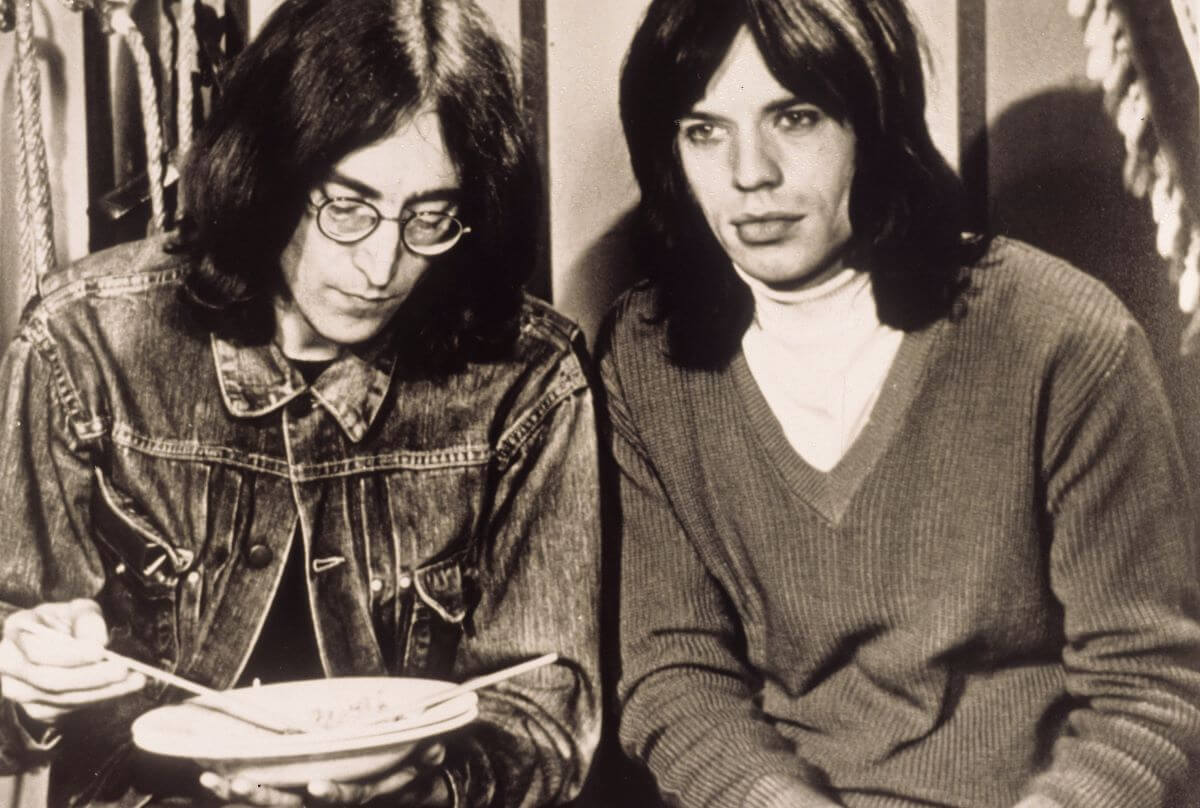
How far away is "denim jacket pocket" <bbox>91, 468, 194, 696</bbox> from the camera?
3.35 ft

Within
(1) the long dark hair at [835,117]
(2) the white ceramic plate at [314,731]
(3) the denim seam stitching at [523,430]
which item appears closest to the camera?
(2) the white ceramic plate at [314,731]

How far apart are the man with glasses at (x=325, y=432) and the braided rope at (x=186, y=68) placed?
0.04 metres

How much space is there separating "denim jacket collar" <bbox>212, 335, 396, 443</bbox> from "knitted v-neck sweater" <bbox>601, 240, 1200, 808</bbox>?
0.28 meters

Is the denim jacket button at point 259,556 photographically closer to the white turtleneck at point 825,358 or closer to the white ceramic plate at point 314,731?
the white ceramic plate at point 314,731

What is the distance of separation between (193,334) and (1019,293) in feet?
2.05

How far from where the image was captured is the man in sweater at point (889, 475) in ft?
3.18

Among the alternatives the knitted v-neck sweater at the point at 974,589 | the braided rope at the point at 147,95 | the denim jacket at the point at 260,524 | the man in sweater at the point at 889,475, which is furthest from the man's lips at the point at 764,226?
the braided rope at the point at 147,95

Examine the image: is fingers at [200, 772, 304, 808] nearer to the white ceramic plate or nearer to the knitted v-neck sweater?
the white ceramic plate

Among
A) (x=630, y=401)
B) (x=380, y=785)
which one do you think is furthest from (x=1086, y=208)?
(x=380, y=785)

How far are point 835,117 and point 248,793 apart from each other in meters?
0.61

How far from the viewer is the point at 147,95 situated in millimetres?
1034

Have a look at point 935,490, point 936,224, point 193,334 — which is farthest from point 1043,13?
point 193,334

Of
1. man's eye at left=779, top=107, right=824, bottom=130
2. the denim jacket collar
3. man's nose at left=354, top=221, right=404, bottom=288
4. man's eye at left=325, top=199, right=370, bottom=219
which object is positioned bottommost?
the denim jacket collar

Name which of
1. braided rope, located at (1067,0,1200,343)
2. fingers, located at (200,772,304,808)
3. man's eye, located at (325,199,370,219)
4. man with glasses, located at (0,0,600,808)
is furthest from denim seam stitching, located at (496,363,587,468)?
braided rope, located at (1067,0,1200,343)
